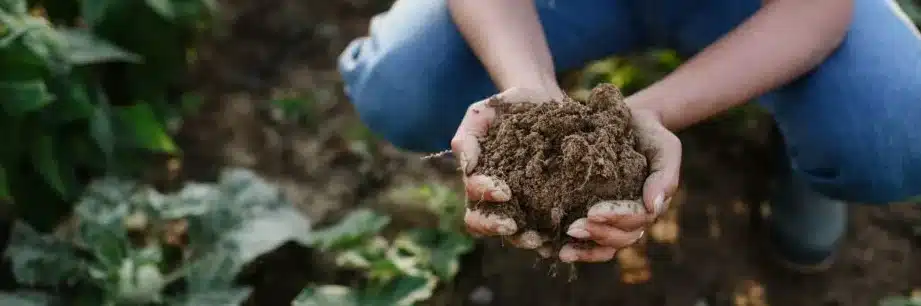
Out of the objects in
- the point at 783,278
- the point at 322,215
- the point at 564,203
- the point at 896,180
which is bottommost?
the point at 783,278

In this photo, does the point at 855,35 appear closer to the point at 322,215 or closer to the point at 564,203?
the point at 564,203

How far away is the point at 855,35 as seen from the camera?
1220 mm

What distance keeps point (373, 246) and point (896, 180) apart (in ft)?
2.85

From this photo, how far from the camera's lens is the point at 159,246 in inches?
65.9

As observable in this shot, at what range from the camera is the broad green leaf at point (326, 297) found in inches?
56.6

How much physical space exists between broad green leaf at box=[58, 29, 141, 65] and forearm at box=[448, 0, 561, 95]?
27.8 inches

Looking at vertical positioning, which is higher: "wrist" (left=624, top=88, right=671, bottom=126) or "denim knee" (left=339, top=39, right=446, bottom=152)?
"denim knee" (left=339, top=39, right=446, bottom=152)

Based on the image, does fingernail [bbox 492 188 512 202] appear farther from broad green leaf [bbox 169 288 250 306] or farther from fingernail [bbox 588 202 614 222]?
broad green leaf [bbox 169 288 250 306]

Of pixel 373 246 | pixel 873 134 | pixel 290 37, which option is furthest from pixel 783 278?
pixel 290 37

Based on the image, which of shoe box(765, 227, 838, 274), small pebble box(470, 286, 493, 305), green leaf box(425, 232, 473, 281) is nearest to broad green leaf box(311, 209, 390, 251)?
green leaf box(425, 232, 473, 281)

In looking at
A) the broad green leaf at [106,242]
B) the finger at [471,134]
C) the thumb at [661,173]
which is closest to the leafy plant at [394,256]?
the broad green leaf at [106,242]

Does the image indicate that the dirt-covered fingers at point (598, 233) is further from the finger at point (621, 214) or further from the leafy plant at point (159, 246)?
the leafy plant at point (159, 246)

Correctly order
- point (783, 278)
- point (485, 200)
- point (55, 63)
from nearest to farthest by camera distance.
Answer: point (485, 200)
point (55, 63)
point (783, 278)

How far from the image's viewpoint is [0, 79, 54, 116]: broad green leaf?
1426 millimetres
